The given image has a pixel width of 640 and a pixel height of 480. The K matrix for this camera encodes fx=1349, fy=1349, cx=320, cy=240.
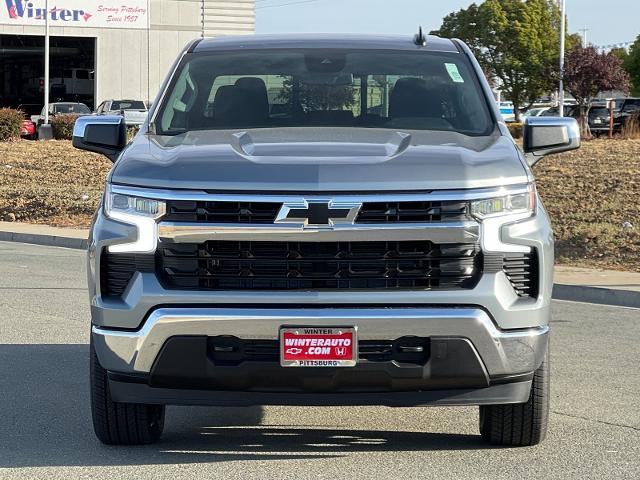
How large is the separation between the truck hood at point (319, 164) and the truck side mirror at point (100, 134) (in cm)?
73

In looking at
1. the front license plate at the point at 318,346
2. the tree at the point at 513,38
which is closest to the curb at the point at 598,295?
the front license plate at the point at 318,346

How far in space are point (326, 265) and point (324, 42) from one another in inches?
93.0

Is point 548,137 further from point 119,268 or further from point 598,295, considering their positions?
point 598,295

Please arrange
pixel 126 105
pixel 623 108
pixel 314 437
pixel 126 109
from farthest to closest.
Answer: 1. pixel 623 108
2. pixel 126 105
3. pixel 126 109
4. pixel 314 437

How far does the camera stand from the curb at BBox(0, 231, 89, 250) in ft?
62.9

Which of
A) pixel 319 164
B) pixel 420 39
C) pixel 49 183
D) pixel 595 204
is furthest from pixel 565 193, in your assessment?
pixel 319 164

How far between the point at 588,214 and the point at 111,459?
13901 mm

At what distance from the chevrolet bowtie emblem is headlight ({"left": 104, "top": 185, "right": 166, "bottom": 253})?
1.78 feet

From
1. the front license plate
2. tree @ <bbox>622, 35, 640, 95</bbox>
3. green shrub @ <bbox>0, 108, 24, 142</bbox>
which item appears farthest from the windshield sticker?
tree @ <bbox>622, 35, 640, 95</bbox>

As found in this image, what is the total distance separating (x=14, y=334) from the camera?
34.3 feet

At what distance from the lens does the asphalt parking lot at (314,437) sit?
6133 mm

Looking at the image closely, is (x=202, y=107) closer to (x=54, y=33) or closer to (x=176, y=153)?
(x=176, y=153)

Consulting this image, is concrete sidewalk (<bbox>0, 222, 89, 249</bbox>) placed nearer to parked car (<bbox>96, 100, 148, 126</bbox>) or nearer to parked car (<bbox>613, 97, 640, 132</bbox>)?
parked car (<bbox>96, 100, 148, 126</bbox>)

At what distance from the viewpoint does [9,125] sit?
3953cm
